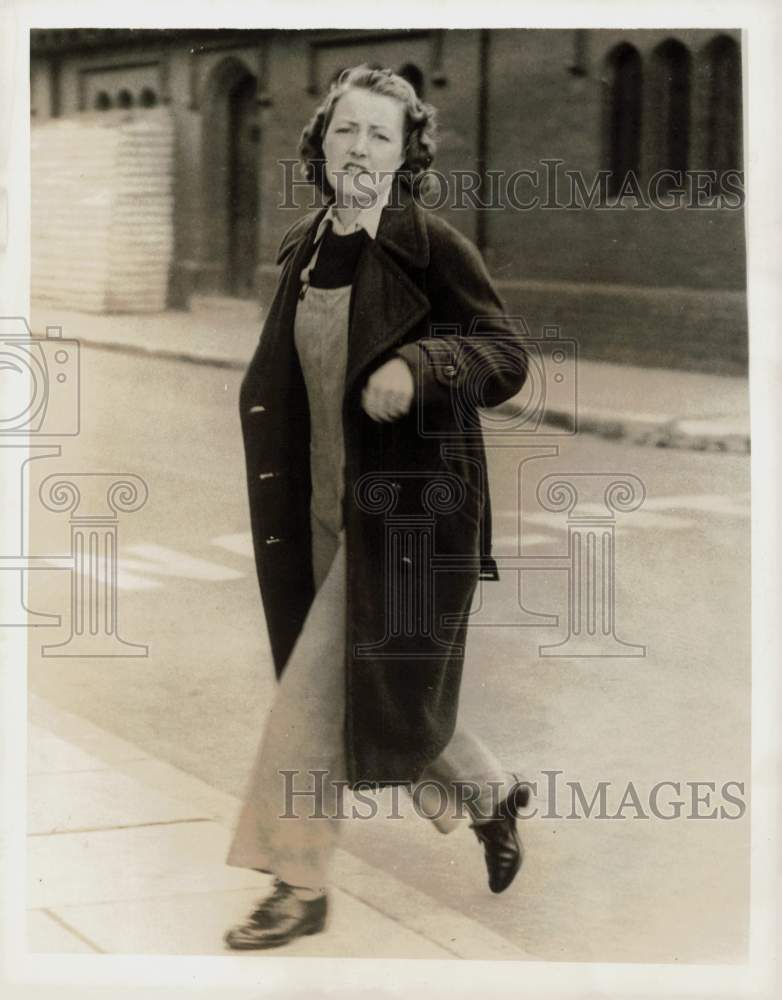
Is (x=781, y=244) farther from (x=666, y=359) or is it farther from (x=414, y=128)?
(x=414, y=128)

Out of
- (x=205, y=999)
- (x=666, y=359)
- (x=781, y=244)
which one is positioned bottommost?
(x=205, y=999)

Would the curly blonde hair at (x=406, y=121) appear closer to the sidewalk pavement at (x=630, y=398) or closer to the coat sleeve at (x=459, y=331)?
the coat sleeve at (x=459, y=331)

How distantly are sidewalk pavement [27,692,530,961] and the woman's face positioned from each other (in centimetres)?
178

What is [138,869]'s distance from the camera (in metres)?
4.23

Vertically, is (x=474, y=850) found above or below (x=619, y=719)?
below

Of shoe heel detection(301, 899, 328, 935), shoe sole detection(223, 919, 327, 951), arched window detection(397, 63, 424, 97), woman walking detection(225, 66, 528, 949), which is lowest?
shoe sole detection(223, 919, 327, 951)

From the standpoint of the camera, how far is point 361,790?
4172 millimetres

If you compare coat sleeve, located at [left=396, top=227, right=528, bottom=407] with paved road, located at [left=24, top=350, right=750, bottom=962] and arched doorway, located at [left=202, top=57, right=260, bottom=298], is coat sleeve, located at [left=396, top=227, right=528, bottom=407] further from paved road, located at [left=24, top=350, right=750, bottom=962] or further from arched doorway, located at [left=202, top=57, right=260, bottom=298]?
arched doorway, located at [left=202, top=57, right=260, bottom=298]

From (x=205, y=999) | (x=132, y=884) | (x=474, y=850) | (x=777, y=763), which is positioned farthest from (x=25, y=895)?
(x=777, y=763)

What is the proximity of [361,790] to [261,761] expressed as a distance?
0.31m

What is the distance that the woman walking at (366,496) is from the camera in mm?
4023

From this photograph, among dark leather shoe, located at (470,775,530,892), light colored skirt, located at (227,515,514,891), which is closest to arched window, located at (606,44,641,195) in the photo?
light colored skirt, located at (227,515,514,891)

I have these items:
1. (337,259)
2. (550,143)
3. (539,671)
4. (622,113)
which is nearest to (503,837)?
(539,671)

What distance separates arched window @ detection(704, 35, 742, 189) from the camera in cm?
406
